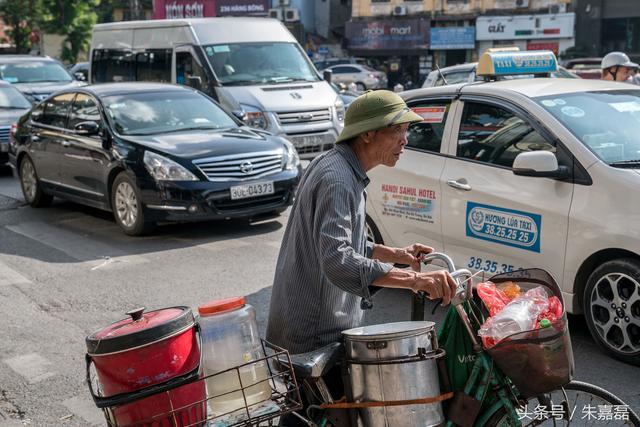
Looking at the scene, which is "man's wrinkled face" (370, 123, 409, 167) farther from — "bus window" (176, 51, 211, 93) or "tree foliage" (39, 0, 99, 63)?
"tree foliage" (39, 0, 99, 63)

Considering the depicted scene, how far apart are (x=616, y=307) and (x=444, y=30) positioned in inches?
1545

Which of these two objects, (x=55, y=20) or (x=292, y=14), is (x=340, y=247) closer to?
(x=55, y=20)

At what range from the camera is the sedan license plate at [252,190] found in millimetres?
8477

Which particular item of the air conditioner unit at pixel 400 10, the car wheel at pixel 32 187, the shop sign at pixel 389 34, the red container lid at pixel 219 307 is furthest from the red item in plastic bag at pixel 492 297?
the air conditioner unit at pixel 400 10

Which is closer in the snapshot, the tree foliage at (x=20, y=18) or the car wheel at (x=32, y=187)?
the car wheel at (x=32, y=187)

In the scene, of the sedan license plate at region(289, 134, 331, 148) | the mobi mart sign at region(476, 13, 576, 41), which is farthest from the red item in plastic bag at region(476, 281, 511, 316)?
the mobi mart sign at region(476, 13, 576, 41)

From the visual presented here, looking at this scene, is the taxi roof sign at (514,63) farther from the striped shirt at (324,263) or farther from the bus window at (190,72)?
the bus window at (190,72)

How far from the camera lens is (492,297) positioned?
299cm

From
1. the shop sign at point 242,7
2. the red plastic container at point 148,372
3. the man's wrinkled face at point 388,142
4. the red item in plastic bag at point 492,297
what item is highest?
the shop sign at point 242,7

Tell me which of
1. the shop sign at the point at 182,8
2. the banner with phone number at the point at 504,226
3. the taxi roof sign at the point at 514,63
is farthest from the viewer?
the shop sign at the point at 182,8

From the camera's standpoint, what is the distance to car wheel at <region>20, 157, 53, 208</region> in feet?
34.5

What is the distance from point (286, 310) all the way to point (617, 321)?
101 inches

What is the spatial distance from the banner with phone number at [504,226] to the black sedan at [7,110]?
10333 millimetres

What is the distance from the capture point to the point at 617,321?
4.77 m
